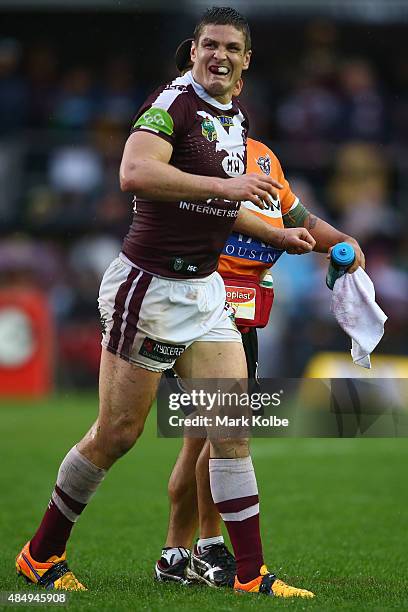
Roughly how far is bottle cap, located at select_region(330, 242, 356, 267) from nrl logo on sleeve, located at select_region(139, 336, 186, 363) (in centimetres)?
87

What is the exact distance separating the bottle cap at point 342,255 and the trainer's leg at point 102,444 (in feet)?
3.28

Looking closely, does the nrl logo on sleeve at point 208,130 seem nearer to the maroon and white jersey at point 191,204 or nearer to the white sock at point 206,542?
the maroon and white jersey at point 191,204

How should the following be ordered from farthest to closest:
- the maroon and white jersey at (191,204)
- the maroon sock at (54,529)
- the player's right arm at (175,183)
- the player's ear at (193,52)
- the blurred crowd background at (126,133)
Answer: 1. the blurred crowd background at (126,133)
2. the maroon sock at (54,529)
3. the player's ear at (193,52)
4. the maroon and white jersey at (191,204)
5. the player's right arm at (175,183)

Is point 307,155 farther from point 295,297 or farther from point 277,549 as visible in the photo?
point 277,549

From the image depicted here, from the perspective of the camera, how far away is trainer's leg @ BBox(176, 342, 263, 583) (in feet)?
17.3

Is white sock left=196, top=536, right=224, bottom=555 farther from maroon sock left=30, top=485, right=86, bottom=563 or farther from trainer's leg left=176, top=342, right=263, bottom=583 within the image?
maroon sock left=30, top=485, right=86, bottom=563

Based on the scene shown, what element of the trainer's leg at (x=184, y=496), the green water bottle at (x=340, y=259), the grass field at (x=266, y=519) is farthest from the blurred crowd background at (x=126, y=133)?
the green water bottle at (x=340, y=259)

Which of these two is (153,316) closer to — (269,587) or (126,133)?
(269,587)

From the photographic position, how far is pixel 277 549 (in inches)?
262

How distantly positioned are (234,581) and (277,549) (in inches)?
46.2

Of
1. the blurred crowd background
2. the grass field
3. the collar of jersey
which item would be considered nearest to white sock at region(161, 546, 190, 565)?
the grass field

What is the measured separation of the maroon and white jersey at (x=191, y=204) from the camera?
16.8 ft

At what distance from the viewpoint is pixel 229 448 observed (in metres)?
5.30

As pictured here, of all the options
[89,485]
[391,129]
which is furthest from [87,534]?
[391,129]
